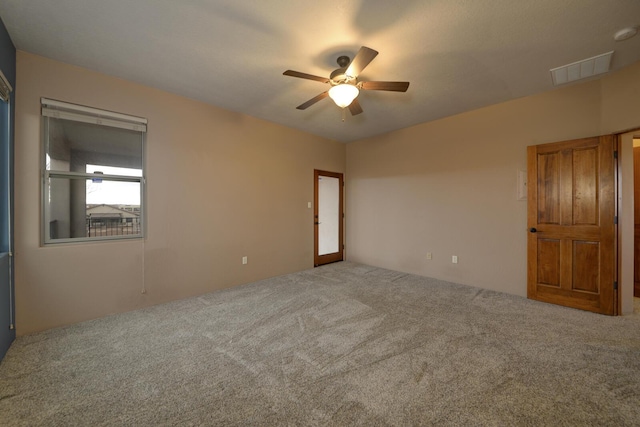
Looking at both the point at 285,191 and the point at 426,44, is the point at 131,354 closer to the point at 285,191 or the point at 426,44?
the point at 285,191

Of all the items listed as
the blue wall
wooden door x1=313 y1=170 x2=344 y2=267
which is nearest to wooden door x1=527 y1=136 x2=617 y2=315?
wooden door x1=313 y1=170 x2=344 y2=267

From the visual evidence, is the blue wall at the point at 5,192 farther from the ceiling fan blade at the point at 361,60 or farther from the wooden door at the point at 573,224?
the wooden door at the point at 573,224

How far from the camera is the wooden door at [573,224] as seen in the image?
9.51 ft

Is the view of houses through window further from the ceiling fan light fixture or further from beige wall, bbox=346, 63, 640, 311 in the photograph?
beige wall, bbox=346, 63, 640, 311

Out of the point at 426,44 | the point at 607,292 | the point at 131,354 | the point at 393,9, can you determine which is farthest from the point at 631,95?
the point at 131,354

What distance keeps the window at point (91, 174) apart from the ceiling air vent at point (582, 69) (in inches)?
195

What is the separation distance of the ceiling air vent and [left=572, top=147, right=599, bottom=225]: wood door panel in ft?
2.81

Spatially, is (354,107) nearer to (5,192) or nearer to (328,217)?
(328,217)

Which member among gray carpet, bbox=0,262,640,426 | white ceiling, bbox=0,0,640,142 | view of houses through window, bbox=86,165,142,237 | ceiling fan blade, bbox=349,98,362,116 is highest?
white ceiling, bbox=0,0,640,142

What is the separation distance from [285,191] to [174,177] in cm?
188

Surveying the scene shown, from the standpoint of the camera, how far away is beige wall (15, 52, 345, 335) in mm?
2506

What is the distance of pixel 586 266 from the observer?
3.04 meters

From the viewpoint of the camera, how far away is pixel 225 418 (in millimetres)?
1484

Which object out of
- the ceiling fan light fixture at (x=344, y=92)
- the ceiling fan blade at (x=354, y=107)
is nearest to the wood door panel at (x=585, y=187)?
the ceiling fan blade at (x=354, y=107)
